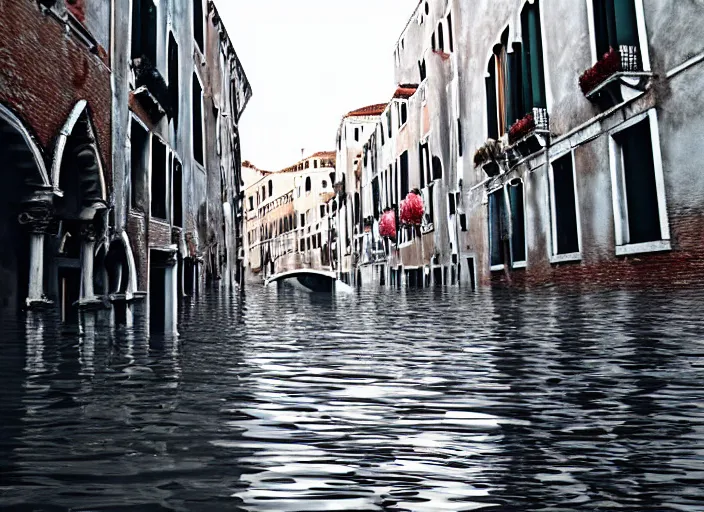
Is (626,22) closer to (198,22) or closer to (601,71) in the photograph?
(601,71)

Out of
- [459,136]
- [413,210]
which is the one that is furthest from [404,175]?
[459,136]

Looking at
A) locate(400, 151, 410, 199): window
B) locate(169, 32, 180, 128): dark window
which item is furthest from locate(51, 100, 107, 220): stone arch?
locate(400, 151, 410, 199): window

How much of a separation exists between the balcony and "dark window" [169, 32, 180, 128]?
634 cm

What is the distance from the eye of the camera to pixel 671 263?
7715 mm

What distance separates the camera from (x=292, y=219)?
5056cm

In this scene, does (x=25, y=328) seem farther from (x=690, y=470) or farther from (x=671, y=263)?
(x=671, y=263)

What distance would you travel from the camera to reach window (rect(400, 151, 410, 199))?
23.2 meters

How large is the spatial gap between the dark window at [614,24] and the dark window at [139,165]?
6.05 m

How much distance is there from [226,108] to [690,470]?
67.1ft

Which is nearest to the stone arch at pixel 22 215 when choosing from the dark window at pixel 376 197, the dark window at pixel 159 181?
the dark window at pixel 159 181

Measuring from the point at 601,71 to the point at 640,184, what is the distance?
148 centimetres

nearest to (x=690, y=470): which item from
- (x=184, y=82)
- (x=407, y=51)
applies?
(x=184, y=82)

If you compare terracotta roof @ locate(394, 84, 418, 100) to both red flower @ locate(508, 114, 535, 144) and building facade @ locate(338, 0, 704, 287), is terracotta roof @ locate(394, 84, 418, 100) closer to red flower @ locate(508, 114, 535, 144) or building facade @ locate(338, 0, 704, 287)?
building facade @ locate(338, 0, 704, 287)

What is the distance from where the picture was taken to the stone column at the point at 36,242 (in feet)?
17.9
